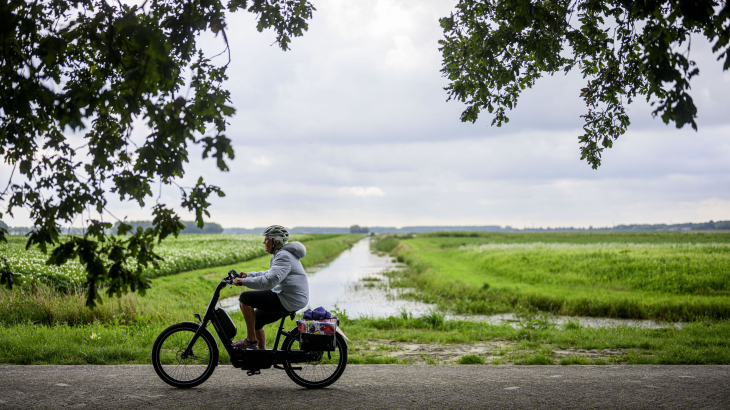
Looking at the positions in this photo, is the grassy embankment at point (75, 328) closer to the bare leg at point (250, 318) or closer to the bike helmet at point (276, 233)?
the bare leg at point (250, 318)

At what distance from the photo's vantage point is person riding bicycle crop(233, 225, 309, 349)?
20.8ft

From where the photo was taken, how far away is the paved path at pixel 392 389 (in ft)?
19.4

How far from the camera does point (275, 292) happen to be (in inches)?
255

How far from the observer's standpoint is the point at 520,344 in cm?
1035

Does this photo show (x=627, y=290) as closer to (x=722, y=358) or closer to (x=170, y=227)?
(x=722, y=358)

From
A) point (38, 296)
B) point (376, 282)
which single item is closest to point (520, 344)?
point (38, 296)

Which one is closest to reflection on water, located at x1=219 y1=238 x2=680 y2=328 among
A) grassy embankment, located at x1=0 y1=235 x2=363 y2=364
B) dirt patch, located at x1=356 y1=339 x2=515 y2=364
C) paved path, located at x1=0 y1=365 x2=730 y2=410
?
dirt patch, located at x1=356 y1=339 x2=515 y2=364

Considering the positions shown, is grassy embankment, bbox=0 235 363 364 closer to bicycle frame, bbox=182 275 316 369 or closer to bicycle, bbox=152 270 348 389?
bicycle, bbox=152 270 348 389

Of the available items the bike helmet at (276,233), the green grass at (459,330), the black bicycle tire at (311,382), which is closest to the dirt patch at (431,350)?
the green grass at (459,330)

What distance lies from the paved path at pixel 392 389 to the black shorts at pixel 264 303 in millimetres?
950

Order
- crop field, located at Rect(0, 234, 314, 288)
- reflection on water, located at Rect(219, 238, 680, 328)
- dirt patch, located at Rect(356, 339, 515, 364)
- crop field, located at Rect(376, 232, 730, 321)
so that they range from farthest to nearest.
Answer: crop field, located at Rect(376, 232, 730, 321), crop field, located at Rect(0, 234, 314, 288), reflection on water, located at Rect(219, 238, 680, 328), dirt patch, located at Rect(356, 339, 515, 364)

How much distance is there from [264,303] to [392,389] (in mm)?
1981

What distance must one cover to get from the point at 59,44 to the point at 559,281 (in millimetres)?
21488

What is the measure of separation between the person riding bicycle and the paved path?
0.79 m
